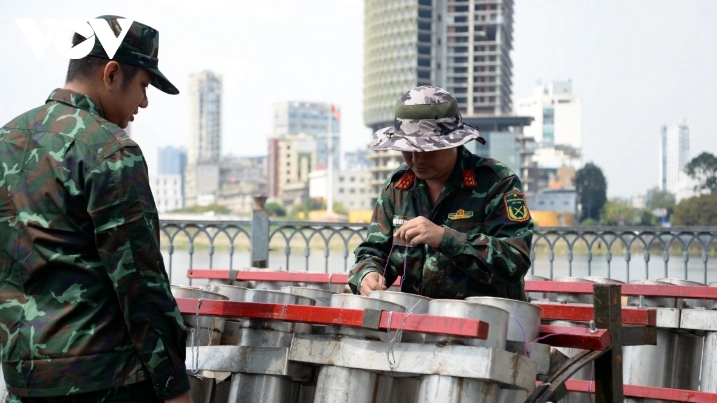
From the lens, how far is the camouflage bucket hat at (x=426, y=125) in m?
4.09

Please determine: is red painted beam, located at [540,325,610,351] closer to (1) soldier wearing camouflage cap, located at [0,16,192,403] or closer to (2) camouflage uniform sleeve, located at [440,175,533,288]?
(2) camouflage uniform sleeve, located at [440,175,533,288]

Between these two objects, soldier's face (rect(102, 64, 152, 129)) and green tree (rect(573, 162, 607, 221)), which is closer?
soldier's face (rect(102, 64, 152, 129))

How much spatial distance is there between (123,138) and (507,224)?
1929 mm

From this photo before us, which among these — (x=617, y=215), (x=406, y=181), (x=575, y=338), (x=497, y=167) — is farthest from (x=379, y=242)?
(x=617, y=215)

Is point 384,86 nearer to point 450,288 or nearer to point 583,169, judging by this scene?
point 583,169

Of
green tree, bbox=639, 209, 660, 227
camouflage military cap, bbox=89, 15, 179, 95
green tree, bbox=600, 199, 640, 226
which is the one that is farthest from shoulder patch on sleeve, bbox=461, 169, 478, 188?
green tree, bbox=600, 199, 640, 226

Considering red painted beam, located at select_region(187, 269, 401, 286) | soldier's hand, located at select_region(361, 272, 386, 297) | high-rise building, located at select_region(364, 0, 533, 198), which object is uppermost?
high-rise building, located at select_region(364, 0, 533, 198)

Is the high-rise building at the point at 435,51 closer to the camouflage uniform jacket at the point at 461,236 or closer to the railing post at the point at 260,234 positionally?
the railing post at the point at 260,234

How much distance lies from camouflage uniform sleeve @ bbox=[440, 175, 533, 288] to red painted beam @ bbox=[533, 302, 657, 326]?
0.20m

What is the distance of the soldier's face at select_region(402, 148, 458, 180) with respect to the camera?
4.20 m

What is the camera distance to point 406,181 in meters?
4.49

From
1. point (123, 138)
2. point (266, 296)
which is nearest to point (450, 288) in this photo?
point (266, 296)

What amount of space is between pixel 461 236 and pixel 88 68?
1.73 m

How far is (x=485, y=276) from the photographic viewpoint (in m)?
4.06
